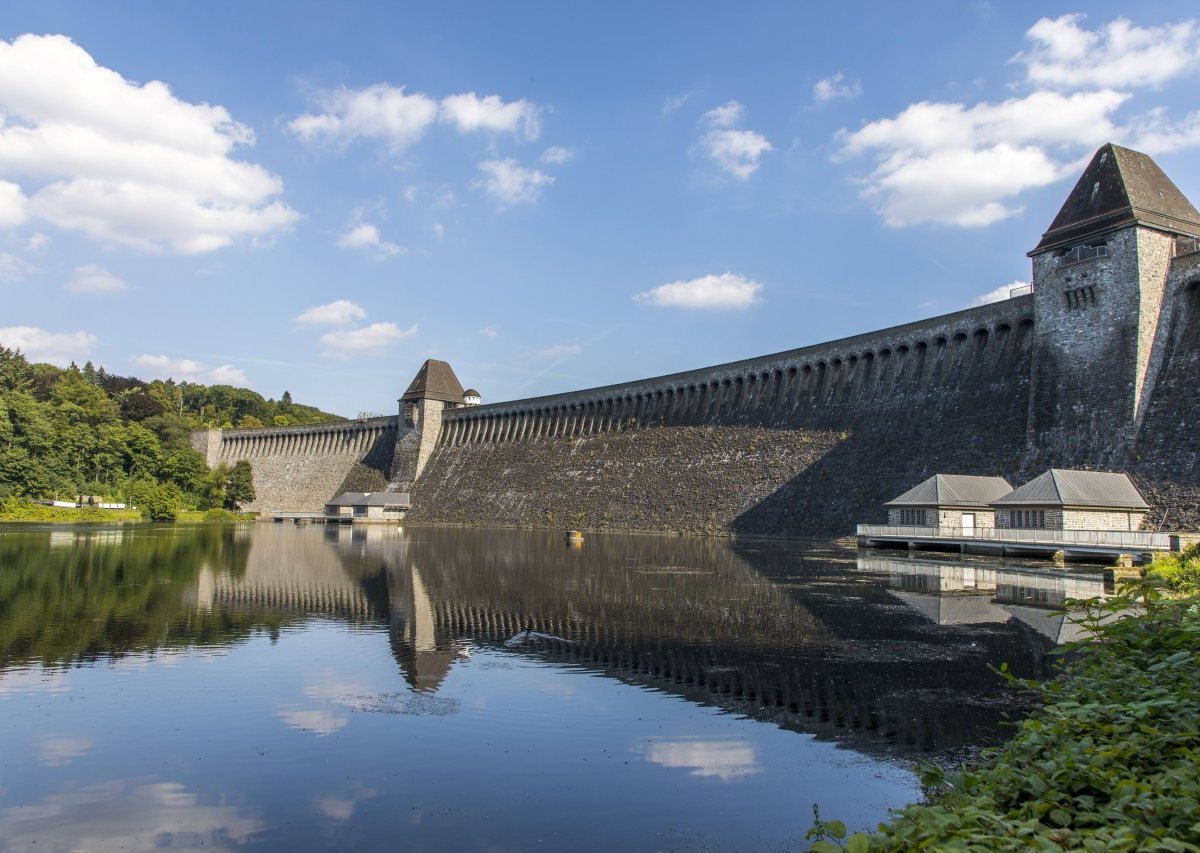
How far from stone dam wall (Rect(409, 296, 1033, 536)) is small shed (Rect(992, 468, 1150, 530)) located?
22.8 feet

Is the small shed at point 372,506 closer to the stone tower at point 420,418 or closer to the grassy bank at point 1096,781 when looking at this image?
the stone tower at point 420,418

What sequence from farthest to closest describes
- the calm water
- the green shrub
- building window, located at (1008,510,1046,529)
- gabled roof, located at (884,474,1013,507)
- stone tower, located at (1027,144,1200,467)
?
1. gabled roof, located at (884,474,1013,507)
2. stone tower, located at (1027,144,1200,467)
3. building window, located at (1008,510,1046,529)
4. the green shrub
5. the calm water

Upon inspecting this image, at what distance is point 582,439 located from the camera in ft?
254

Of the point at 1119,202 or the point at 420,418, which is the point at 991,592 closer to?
the point at 1119,202

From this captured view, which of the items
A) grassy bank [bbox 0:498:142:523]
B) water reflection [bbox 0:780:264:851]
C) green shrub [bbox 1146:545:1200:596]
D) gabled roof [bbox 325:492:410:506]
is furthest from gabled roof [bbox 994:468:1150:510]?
grassy bank [bbox 0:498:142:523]

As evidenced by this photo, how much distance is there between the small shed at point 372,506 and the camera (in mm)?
83438

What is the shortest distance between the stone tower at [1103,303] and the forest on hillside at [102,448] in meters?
72.3

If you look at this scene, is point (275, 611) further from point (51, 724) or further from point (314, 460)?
point (314, 460)

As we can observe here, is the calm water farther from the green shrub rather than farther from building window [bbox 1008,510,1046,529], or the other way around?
building window [bbox 1008,510,1046,529]

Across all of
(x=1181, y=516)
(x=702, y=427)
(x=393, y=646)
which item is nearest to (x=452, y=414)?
(x=702, y=427)

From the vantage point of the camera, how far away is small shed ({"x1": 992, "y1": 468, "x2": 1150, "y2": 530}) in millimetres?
33188

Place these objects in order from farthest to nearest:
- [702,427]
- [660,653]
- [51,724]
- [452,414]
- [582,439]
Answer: [452,414], [582,439], [702,427], [660,653], [51,724]

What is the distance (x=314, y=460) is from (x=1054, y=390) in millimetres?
83772

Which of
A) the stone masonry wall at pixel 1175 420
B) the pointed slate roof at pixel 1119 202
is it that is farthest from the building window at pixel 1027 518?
the pointed slate roof at pixel 1119 202
